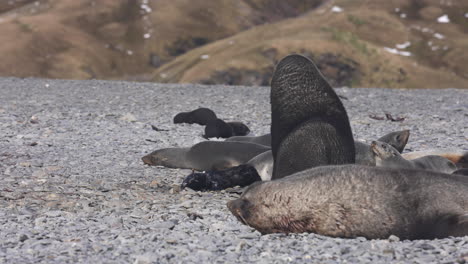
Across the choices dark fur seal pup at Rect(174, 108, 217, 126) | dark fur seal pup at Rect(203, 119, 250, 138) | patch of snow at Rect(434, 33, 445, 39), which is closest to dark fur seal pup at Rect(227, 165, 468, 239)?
dark fur seal pup at Rect(203, 119, 250, 138)

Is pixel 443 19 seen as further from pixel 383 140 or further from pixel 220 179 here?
pixel 220 179

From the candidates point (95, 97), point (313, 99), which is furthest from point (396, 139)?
point (95, 97)

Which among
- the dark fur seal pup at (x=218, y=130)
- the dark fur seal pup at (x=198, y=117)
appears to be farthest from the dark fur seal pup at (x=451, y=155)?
the dark fur seal pup at (x=198, y=117)

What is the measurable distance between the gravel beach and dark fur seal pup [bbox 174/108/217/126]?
0.24 metres

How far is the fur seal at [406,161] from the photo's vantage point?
754 cm

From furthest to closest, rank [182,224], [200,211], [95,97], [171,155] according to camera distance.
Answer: [95,97], [171,155], [200,211], [182,224]

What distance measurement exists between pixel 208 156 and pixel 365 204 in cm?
405

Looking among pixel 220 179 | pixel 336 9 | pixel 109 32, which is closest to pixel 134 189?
pixel 220 179

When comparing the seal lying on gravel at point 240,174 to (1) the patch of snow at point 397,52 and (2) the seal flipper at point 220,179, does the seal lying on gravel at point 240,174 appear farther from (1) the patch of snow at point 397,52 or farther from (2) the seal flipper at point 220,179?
(1) the patch of snow at point 397,52

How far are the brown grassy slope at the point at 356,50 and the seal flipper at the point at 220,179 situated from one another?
23.7m

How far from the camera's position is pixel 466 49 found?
35312 millimetres

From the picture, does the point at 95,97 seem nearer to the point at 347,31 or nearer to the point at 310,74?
the point at 310,74

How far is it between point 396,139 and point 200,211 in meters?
4.12

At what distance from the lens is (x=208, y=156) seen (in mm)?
8820
